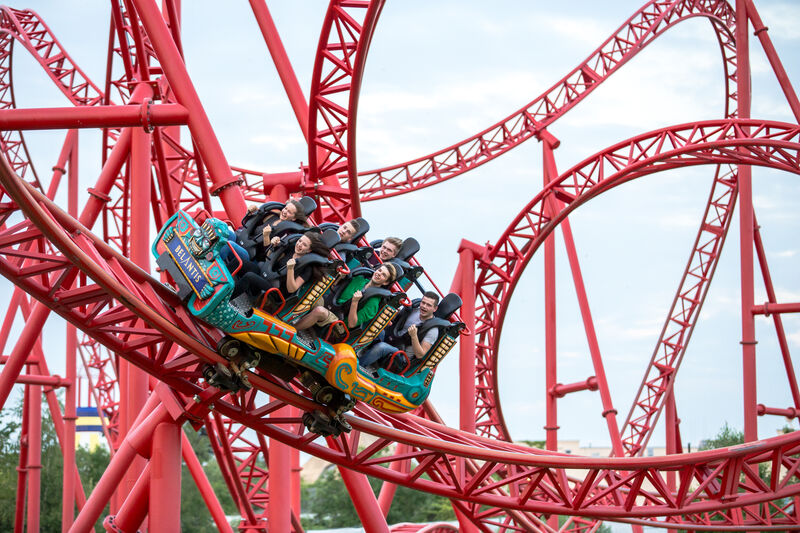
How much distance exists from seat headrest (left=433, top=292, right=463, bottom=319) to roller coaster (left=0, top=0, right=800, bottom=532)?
27 cm

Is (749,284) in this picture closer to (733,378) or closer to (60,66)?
(60,66)

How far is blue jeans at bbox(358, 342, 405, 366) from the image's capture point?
586 centimetres

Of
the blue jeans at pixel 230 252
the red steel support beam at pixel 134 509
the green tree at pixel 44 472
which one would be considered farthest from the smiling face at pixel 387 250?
the green tree at pixel 44 472

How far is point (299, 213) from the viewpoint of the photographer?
5430mm

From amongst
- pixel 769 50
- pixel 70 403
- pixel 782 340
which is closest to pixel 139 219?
pixel 70 403

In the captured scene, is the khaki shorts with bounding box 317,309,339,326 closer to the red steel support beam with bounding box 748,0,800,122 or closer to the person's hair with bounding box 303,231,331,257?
the person's hair with bounding box 303,231,331,257

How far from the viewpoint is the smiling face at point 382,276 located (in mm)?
5691

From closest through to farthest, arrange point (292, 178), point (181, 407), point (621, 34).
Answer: point (181, 407)
point (292, 178)
point (621, 34)

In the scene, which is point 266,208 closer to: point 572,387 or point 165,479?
point 165,479

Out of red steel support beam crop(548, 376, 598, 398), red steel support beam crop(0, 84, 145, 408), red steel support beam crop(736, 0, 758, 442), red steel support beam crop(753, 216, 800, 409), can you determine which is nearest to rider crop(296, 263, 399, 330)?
red steel support beam crop(0, 84, 145, 408)

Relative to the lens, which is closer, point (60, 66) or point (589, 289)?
point (60, 66)

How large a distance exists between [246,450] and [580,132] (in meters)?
33.1

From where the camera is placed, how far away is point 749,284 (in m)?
10.5

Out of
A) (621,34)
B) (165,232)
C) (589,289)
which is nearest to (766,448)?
(165,232)
